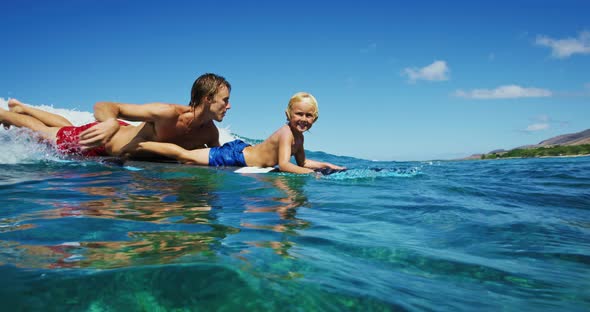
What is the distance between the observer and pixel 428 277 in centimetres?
160

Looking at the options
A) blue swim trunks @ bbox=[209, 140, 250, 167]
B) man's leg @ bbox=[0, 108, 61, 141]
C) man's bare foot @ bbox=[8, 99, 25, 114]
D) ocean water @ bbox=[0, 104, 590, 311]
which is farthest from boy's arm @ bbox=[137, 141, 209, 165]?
ocean water @ bbox=[0, 104, 590, 311]

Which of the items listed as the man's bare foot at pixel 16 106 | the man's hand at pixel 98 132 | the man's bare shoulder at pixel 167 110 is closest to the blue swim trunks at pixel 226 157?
the man's bare shoulder at pixel 167 110

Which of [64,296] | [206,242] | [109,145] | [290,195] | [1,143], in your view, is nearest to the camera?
[64,296]

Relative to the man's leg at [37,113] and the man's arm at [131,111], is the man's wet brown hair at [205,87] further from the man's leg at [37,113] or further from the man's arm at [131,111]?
the man's leg at [37,113]

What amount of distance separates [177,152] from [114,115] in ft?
3.73

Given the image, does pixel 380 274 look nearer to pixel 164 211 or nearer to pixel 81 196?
pixel 164 211

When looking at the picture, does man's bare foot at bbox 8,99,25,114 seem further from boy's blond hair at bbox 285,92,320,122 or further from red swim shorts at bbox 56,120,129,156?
boy's blond hair at bbox 285,92,320,122

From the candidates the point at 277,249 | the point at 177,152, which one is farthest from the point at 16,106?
the point at 277,249

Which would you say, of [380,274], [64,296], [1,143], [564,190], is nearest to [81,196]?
[64,296]

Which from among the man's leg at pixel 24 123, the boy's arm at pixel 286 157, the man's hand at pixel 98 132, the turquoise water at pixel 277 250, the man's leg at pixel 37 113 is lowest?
the turquoise water at pixel 277 250

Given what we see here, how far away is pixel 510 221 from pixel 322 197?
1.45m

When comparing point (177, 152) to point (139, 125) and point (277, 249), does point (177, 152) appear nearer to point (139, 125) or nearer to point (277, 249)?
point (139, 125)

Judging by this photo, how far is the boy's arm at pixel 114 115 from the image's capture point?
17.0 feet

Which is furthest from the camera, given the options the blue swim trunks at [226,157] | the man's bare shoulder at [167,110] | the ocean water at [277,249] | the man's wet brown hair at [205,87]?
the blue swim trunks at [226,157]
